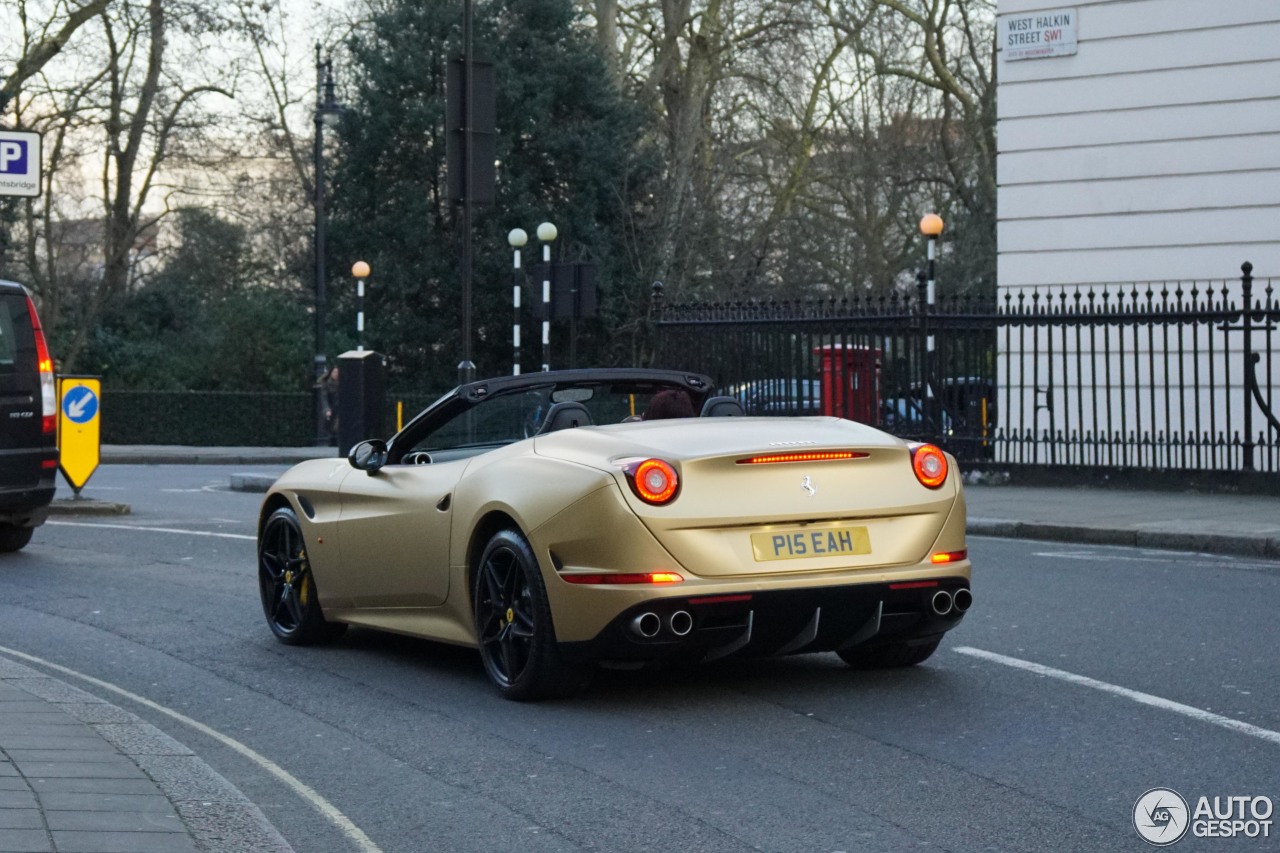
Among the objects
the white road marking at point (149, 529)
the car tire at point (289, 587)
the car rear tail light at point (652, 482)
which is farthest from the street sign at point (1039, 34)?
the car rear tail light at point (652, 482)

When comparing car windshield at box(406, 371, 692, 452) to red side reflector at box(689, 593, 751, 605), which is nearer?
red side reflector at box(689, 593, 751, 605)

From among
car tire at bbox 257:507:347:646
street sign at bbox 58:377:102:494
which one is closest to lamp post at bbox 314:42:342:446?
street sign at bbox 58:377:102:494

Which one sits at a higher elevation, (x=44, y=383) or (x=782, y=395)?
(x=44, y=383)

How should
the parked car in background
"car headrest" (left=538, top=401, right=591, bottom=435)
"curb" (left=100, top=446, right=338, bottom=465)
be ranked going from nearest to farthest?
"car headrest" (left=538, top=401, right=591, bottom=435) → the parked car in background → "curb" (left=100, top=446, right=338, bottom=465)

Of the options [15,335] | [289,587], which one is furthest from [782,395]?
[289,587]

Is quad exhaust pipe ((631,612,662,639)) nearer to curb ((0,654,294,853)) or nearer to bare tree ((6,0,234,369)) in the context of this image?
curb ((0,654,294,853))

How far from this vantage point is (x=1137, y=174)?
2272cm

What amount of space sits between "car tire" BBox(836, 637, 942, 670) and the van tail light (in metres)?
7.55

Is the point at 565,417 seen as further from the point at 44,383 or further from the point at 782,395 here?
the point at 782,395

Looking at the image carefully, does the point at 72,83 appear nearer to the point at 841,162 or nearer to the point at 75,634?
the point at 841,162

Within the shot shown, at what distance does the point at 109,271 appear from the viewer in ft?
131

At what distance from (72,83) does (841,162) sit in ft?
60.1

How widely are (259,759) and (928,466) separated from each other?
9.00ft

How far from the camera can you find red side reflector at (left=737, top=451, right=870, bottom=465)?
6.73 meters
